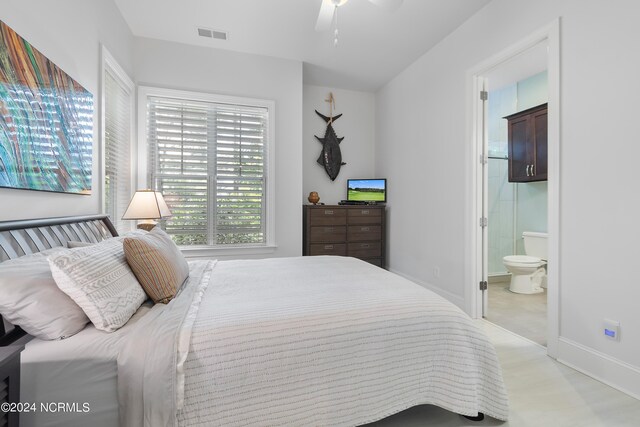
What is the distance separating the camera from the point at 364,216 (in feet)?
14.2

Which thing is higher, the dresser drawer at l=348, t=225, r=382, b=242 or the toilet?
the dresser drawer at l=348, t=225, r=382, b=242

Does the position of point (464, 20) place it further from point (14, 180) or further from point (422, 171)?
point (14, 180)

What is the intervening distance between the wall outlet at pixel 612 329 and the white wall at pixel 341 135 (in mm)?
3381

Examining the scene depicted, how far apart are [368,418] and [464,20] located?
11.4ft

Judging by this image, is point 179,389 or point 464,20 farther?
point 464,20

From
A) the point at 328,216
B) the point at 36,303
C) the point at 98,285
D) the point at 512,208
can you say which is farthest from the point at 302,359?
the point at 512,208

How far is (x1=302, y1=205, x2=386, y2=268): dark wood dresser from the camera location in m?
4.07

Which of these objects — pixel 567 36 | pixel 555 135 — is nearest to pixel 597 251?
pixel 555 135

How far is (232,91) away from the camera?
3.61 m

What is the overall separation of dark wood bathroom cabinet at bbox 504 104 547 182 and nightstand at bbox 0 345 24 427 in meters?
4.61

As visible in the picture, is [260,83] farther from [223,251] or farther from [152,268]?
[152,268]

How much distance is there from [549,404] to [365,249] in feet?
9.23

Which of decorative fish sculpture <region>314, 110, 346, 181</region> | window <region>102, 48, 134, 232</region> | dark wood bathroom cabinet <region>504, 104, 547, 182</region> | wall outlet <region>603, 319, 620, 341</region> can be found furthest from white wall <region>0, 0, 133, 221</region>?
dark wood bathroom cabinet <region>504, 104, 547, 182</region>

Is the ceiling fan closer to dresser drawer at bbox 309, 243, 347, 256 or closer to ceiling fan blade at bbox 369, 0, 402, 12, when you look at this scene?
ceiling fan blade at bbox 369, 0, 402, 12
